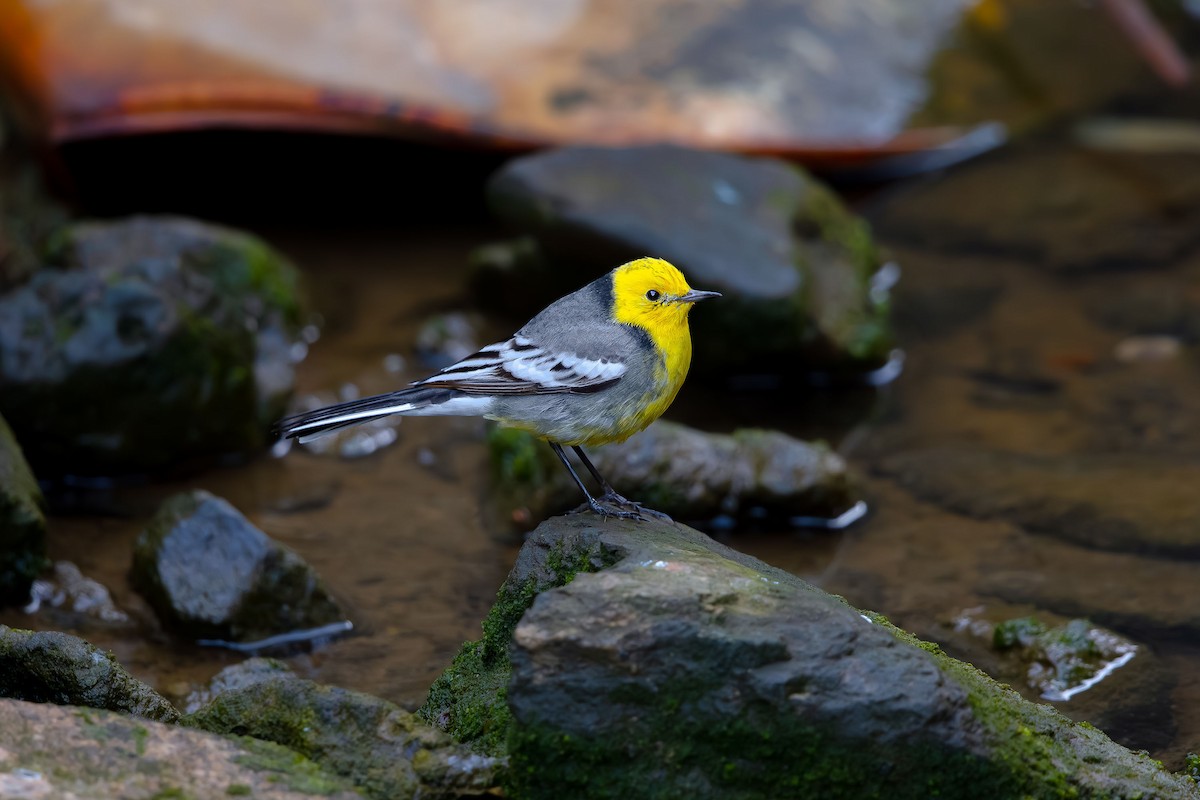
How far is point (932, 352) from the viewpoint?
888 cm

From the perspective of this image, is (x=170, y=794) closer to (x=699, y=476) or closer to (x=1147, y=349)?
(x=699, y=476)

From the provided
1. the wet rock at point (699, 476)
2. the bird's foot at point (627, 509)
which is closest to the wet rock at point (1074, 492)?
the wet rock at point (699, 476)

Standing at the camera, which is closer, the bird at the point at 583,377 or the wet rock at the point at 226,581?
the bird at the point at 583,377

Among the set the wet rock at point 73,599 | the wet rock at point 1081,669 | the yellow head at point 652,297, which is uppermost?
the yellow head at point 652,297

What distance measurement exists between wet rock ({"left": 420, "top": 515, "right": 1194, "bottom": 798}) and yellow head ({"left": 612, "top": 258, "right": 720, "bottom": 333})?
63.5 inches

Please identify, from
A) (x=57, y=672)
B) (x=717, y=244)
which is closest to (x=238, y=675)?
(x=57, y=672)

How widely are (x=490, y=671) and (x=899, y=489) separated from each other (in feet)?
11.4

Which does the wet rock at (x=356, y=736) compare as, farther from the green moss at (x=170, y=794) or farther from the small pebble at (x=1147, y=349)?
the small pebble at (x=1147, y=349)

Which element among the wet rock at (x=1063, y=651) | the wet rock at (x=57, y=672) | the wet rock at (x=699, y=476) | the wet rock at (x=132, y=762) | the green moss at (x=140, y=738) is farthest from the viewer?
the wet rock at (x=699, y=476)

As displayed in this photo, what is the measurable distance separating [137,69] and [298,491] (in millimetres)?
3825

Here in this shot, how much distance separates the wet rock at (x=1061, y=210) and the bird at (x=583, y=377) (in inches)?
224

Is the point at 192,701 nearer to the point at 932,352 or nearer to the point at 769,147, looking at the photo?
the point at 932,352

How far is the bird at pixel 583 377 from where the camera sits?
4914mm

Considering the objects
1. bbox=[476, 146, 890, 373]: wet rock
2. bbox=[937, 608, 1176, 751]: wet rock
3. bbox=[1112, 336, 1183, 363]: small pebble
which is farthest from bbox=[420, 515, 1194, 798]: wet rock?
bbox=[1112, 336, 1183, 363]: small pebble
